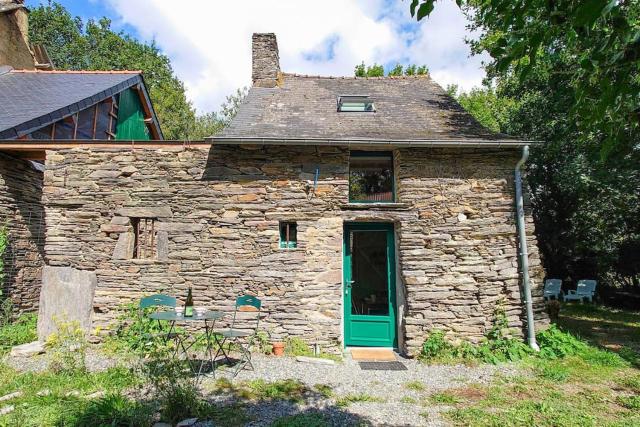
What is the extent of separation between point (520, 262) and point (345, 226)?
3018 millimetres

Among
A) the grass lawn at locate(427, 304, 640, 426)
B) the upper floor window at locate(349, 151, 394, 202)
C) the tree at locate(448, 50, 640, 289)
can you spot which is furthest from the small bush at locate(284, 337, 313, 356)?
the tree at locate(448, 50, 640, 289)

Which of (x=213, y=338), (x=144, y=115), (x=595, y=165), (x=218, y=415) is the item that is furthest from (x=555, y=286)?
(x=144, y=115)

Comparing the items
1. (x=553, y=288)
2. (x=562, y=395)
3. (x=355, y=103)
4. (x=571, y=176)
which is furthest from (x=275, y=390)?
(x=553, y=288)

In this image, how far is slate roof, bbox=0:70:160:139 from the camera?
701cm

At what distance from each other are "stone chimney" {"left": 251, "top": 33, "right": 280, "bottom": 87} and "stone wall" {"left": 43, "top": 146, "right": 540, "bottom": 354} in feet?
10.6

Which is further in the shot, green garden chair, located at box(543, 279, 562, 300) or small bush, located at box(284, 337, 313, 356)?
green garden chair, located at box(543, 279, 562, 300)

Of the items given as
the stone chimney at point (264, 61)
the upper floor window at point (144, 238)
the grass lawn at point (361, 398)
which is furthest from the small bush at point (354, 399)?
the stone chimney at point (264, 61)

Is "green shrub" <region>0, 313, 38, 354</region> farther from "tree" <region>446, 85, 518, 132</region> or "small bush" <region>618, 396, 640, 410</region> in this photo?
"tree" <region>446, 85, 518, 132</region>

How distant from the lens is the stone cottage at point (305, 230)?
6141mm

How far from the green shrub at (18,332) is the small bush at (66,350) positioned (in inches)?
22.9

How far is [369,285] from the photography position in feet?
21.5

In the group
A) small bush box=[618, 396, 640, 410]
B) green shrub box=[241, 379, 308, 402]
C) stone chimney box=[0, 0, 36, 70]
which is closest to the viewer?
small bush box=[618, 396, 640, 410]

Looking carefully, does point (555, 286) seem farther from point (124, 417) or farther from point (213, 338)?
point (124, 417)

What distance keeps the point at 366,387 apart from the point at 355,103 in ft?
19.2
